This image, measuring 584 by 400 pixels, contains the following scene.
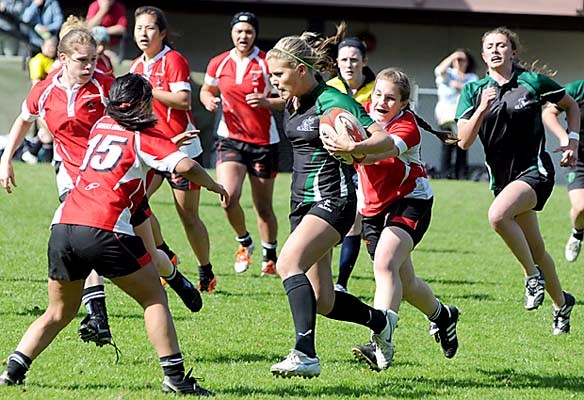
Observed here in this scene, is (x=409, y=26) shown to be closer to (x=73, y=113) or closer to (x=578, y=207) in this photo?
(x=578, y=207)

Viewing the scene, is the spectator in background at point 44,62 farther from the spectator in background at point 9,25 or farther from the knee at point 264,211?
the knee at point 264,211

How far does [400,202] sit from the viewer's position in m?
6.66

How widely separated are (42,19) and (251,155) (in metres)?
10.4

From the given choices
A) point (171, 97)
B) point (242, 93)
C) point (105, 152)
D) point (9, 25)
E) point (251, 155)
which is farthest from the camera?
point (9, 25)

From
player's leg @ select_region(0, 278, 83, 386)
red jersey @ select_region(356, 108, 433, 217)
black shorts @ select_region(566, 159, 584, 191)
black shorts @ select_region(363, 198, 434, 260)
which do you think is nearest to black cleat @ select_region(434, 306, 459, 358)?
black shorts @ select_region(363, 198, 434, 260)

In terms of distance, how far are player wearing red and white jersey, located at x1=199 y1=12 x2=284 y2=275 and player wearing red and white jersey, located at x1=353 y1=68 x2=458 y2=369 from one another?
3.32 m

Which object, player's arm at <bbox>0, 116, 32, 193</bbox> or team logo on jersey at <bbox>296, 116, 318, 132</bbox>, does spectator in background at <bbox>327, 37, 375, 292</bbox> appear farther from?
team logo on jersey at <bbox>296, 116, 318, 132</bbox>

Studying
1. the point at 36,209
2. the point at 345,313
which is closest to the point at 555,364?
the point at 345,313

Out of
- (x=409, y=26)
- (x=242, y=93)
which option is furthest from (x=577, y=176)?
(x=409, y=26)

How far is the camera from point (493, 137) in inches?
312

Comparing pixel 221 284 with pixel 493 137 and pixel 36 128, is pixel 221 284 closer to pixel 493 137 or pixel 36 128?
pixel 493 137

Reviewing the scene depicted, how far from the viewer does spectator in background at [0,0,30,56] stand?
20.8 m

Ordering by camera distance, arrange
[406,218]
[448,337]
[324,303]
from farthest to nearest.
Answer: [448,337], [406,218], [324,303]

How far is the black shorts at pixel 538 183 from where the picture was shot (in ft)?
25.7
